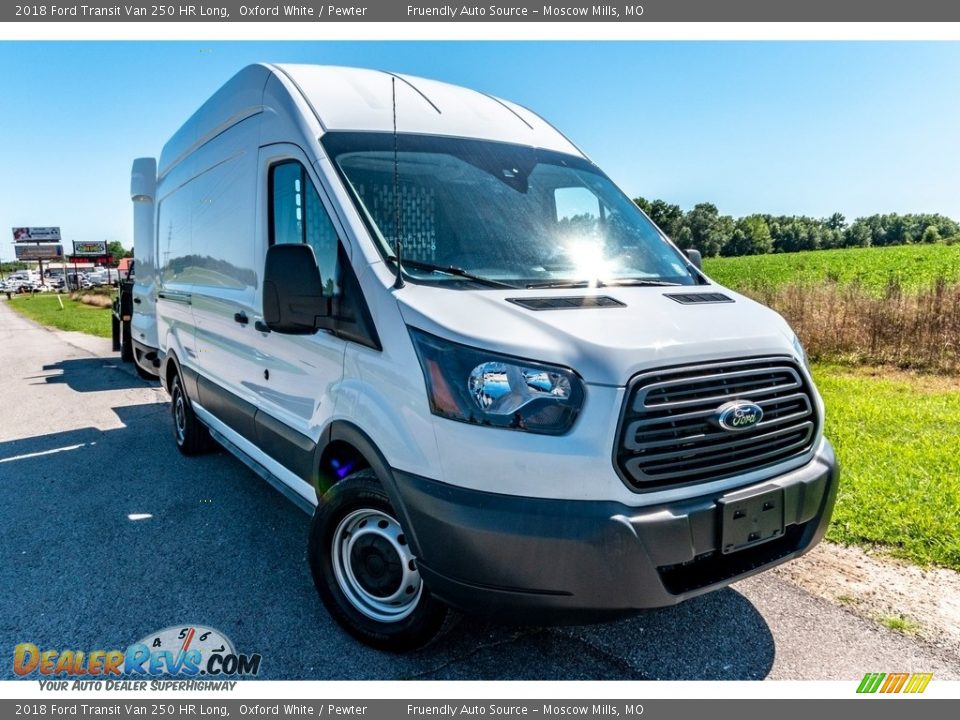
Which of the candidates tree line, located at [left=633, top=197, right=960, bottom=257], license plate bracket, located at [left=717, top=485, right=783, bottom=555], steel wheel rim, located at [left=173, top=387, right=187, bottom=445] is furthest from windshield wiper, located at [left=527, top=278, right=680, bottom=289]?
tree line, located at [left=633, top=197, right=960, bottom=257]

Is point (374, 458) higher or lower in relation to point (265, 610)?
higher

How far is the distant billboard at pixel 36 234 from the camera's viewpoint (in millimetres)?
93306

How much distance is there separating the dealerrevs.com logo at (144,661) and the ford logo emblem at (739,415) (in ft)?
7.23

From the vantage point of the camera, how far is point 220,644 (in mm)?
2904

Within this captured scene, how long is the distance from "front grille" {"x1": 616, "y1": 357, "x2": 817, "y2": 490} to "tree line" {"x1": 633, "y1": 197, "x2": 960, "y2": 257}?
187 ft

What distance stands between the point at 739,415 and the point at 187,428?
5.00 metres

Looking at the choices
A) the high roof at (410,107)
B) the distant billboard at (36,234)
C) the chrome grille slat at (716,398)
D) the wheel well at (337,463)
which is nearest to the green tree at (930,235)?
the high roof at (410,107)

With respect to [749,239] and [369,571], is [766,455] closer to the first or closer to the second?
[369,571]

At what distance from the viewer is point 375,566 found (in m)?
2.83

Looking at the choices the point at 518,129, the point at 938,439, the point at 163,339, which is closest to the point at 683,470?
the point at 518,129

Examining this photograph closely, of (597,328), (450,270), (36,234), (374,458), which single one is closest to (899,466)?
(597,328)

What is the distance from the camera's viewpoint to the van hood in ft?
7.32

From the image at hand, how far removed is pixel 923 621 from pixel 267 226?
159 inches
